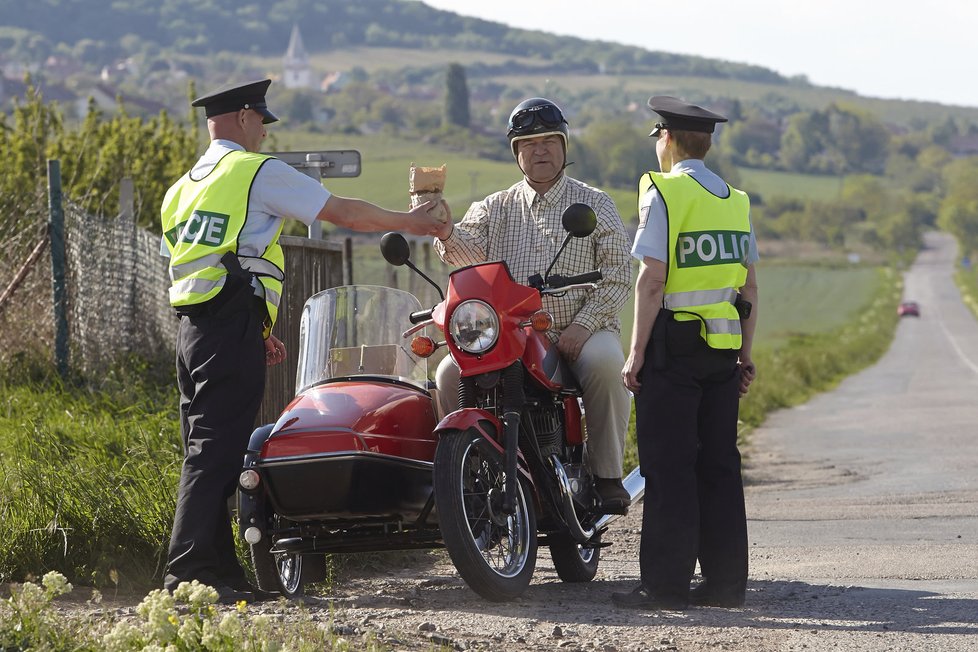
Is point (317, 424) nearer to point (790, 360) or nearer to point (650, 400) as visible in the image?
point (650, 400)

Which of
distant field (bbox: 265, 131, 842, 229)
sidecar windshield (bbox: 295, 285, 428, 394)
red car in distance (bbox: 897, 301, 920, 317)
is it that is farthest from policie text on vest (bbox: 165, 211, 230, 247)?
red car in distance (bbox: 897, 301, 920, 317)

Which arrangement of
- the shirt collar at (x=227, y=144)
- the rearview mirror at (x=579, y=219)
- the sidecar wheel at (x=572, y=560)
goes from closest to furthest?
the rearview mirror at (x=579, y=219), the shirt collar at (x=227, y=144), the sidecar wheel at (x=572, y=560)

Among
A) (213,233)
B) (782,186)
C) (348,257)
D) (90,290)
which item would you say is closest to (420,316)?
(213,233)

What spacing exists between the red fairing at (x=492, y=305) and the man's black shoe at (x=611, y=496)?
103 centimetres

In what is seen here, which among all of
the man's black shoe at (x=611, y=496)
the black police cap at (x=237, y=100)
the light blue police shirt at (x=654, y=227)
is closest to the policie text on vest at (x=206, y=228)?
the black police cap at (x=237, y=100)

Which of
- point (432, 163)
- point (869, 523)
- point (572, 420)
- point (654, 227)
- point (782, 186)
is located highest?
point (782, 186)

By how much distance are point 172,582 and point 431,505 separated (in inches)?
41.2

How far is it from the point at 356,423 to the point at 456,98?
186 m

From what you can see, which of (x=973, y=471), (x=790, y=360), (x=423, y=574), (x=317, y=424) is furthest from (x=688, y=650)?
(x=790, y=360)

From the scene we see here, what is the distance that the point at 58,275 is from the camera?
11281 mm

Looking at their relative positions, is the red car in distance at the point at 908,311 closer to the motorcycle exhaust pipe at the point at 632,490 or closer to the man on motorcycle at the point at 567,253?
the motorcycle exhaust pipe at the point at 632,490

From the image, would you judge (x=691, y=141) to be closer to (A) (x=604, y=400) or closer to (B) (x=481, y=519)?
(A) (x=604, y=400)

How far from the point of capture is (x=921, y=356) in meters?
53.3

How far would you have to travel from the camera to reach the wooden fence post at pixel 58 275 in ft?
37.0
